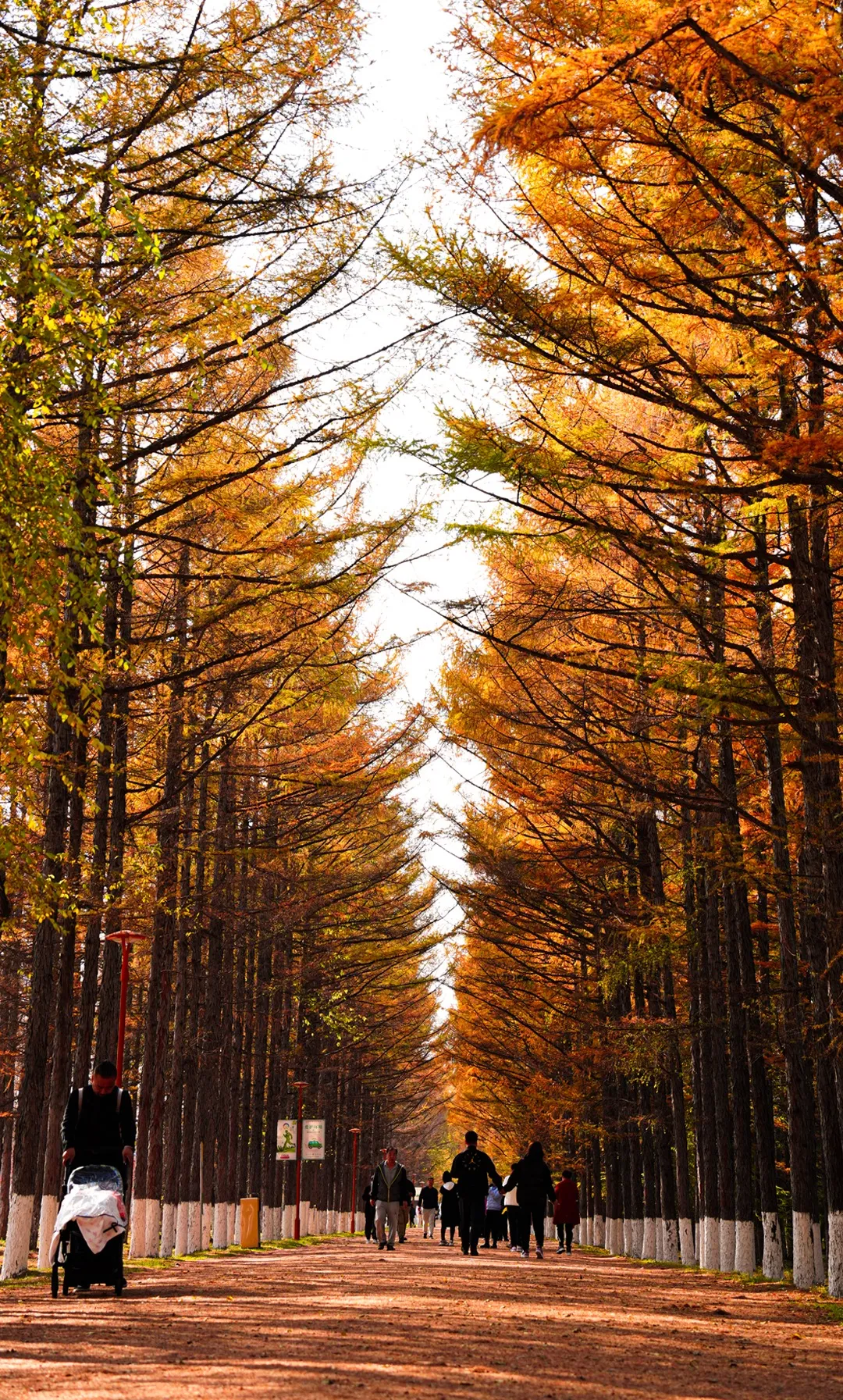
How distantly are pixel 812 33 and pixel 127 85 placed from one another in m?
5.20

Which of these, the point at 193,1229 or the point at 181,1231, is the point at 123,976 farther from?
the point at 193,1229

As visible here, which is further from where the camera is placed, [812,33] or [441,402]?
[441,402]

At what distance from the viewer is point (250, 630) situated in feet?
52.7

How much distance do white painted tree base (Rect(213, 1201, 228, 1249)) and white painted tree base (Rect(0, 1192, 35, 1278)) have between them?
48.7ft

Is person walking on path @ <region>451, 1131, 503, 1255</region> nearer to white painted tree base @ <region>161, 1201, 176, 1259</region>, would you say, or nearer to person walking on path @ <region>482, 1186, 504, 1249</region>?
white painted tree base @ <region>161, 1201, 176, 1259</region>

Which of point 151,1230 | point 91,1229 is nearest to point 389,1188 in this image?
point 151,1230

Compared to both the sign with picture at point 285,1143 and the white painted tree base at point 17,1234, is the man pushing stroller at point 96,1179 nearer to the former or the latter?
the white painted tree base at point 17,1234

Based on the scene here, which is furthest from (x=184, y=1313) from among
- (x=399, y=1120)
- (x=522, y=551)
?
(x=399, y=1120)

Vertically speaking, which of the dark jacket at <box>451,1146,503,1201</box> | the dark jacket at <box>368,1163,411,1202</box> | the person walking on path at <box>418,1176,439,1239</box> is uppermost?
the dark jacket at <box>451,1146,503,1201</box>

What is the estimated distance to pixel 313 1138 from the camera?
3500 centimetres

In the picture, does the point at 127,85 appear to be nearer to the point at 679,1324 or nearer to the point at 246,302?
the point at 246,302

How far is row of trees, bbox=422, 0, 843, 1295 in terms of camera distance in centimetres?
841

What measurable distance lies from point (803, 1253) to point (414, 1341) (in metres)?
8.41

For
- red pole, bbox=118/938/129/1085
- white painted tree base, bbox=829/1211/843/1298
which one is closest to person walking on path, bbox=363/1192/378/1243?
red pole, bbox=118/938/129/1085
